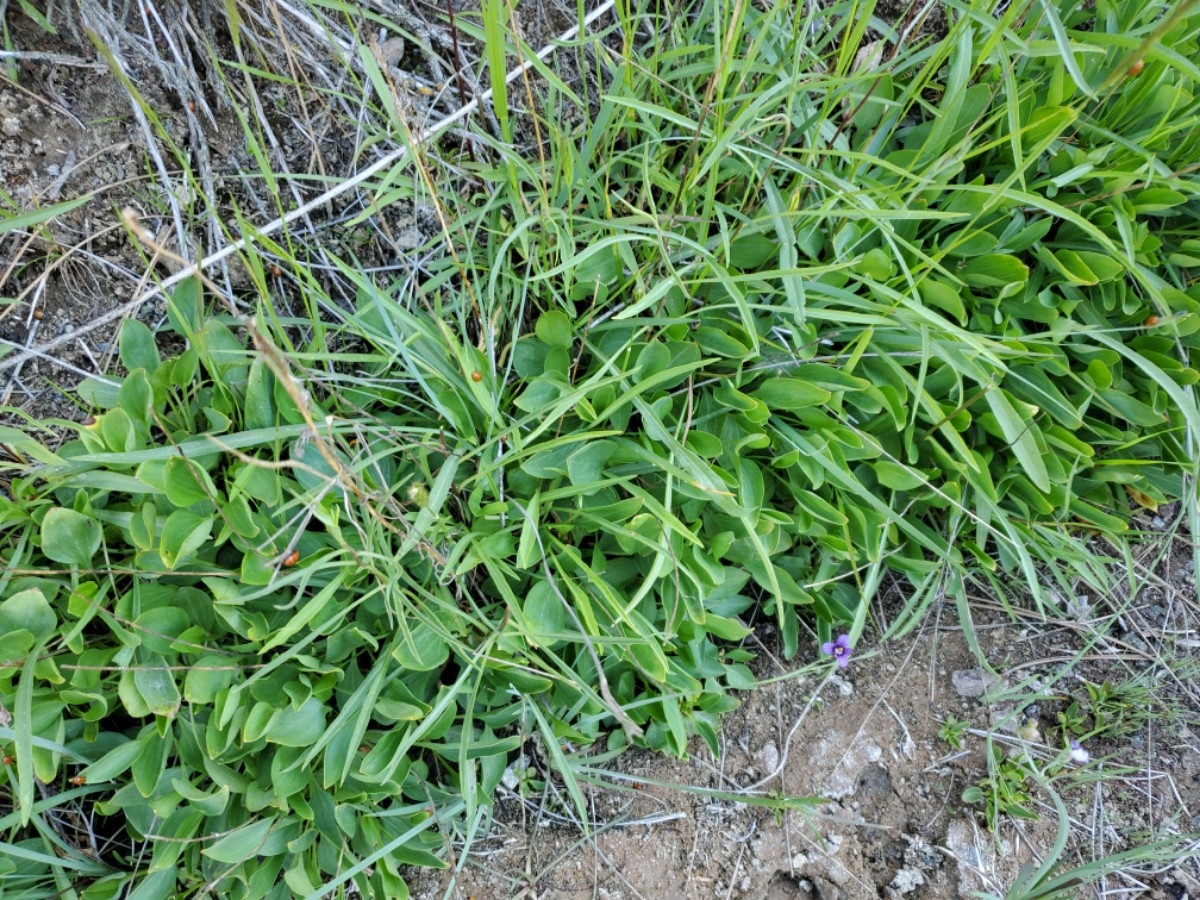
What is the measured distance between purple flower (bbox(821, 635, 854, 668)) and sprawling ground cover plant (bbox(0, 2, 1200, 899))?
0.18 feet

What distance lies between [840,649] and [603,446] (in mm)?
771

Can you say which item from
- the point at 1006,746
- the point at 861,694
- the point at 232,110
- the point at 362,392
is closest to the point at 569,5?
the point at 232,110

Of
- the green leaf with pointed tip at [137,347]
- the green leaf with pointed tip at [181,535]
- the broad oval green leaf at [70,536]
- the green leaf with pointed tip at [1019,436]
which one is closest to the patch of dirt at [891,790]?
the green leaf with pointed tip at [1019,436]

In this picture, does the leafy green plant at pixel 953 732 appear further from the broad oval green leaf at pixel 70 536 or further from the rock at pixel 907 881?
the broad oval green leaf at pixel 70 536

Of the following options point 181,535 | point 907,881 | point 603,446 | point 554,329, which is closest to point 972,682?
point 907,881

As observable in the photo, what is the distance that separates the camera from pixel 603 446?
1.66 meters

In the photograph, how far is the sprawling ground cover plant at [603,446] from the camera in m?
1.54

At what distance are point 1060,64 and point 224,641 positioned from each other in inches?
86.4

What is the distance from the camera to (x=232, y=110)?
5.94ft

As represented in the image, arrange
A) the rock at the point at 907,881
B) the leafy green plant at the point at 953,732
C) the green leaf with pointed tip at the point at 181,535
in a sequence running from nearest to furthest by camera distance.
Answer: the green leaf with pointed tip at the point at 181,535, the rock at the point at 907,881, the leafy green plant at the point at 953,732

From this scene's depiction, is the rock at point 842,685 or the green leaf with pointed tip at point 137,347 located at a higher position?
the green leaf with pointed tip at point 137,347

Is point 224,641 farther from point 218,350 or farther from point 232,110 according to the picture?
point 232,110

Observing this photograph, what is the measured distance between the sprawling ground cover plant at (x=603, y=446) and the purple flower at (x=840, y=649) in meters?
0.05

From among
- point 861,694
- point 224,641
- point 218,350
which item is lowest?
point 861,694
